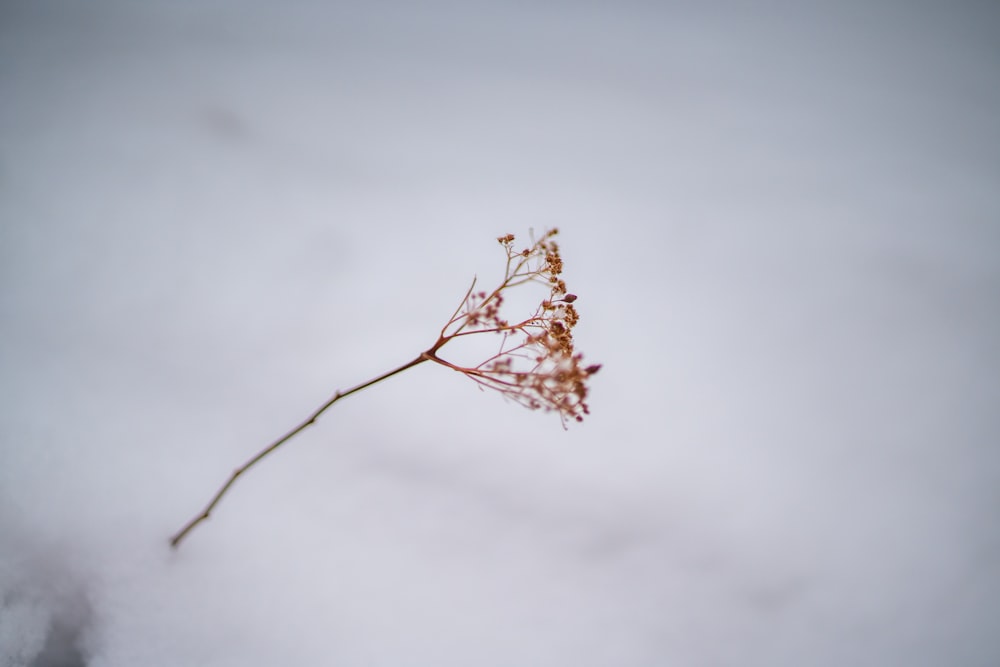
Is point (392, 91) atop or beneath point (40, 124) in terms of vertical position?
atop

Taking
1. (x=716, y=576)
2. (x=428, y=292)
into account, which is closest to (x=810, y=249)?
(x=716, y=576)

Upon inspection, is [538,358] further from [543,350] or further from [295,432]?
[295,432]

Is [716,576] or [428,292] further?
[428,292]

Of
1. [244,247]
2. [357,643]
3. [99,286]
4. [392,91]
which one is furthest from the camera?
[392,91]

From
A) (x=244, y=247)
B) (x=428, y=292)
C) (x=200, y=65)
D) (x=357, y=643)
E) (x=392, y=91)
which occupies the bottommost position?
(x=357, y=643)

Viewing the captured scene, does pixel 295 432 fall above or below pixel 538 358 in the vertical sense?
below

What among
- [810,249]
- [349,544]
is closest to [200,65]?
[349,544]

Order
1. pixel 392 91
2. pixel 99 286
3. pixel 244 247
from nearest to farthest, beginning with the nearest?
1. pixel 99 286
2. pixel 244 247
3. pixel 392 91

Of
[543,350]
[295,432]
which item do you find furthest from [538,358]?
[295,432]

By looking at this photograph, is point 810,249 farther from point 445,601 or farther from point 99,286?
point 99,286

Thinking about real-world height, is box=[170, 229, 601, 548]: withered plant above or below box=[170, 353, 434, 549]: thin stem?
above

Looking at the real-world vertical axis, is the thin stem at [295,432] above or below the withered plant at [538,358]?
below
